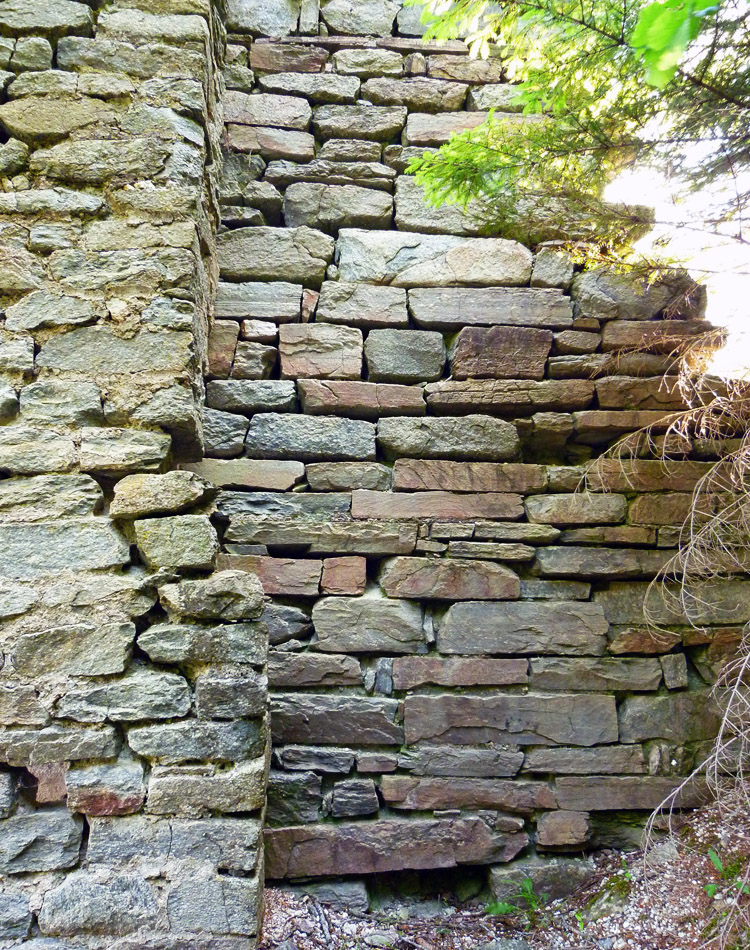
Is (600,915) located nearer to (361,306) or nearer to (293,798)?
(293,798)

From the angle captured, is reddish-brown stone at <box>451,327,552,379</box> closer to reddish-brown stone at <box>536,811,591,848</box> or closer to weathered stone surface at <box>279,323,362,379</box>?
weathered stone surface at <box>279,323,362,379</box>

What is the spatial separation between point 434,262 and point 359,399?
0.84 metres

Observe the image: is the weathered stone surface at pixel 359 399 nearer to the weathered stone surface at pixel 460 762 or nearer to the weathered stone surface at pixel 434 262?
the weathered stone surface at pixel 434 262

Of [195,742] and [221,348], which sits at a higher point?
[221,348]

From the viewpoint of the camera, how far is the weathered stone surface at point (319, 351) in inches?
121

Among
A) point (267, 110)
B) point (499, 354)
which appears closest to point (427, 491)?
point (499, 354)

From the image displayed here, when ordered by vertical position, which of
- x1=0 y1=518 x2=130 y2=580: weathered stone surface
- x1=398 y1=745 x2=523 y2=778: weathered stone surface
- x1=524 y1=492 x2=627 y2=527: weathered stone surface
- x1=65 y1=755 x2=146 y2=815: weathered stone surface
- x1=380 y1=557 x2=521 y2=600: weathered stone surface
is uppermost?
x1=524 y1=492 x2=627 y2=527: weathered stone surface

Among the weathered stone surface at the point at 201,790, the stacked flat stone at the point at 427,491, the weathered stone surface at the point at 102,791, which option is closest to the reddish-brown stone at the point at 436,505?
the stacked flat stone at the point at 427,491

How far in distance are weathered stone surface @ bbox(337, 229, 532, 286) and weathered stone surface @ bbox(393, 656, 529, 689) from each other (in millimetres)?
1594

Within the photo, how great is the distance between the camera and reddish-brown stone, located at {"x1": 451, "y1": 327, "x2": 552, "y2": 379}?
124 inches

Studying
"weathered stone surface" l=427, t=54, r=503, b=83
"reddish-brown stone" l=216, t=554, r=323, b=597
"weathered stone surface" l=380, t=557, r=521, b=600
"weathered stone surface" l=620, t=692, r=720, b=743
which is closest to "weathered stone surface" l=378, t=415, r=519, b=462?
"weathered stone surface" l=380, t=557, r=521, b=600

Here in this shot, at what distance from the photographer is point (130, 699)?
6.67ft

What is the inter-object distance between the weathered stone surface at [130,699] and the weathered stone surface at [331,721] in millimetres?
723

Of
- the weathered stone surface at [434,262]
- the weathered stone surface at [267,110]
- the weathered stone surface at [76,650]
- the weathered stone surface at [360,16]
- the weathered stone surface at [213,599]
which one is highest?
the weathered stone surface at [360,16]
